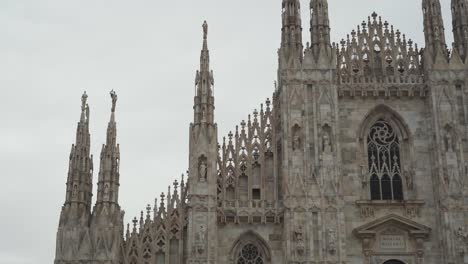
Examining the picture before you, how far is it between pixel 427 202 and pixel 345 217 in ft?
10.1

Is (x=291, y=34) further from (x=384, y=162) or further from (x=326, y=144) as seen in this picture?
(x=384, y=162)

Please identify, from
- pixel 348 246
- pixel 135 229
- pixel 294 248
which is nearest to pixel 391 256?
pixel 348 246

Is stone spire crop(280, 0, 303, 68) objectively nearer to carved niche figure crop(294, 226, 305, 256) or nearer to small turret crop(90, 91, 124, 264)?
carved niche figure crop(294, 226, 305, 256)

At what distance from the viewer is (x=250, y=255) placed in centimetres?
2612

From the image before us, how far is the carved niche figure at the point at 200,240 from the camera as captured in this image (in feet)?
82.3

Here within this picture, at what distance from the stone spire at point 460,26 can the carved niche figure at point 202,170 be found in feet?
35.5

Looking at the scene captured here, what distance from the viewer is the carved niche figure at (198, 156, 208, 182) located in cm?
2611

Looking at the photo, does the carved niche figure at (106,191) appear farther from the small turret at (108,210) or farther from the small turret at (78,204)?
the small turret at (78,204)

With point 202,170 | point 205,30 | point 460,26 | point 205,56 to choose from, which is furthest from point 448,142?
point 205,30

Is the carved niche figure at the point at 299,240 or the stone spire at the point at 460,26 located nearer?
the carved niche figure at the point at 299,240

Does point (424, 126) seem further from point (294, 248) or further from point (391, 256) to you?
point (294, 248)

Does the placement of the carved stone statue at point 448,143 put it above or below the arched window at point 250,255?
above

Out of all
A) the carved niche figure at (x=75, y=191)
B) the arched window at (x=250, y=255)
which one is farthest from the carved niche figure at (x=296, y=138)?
the carved niche figure at (x=75, y=191)

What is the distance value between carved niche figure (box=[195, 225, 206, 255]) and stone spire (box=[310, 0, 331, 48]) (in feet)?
28.0
